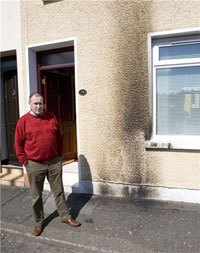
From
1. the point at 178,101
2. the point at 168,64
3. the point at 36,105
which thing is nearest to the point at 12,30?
the point at 36,105

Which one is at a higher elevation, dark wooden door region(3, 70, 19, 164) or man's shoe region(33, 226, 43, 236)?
dark wooden door region(3, 70, 19, 164)

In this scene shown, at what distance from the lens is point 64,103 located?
5410 mm

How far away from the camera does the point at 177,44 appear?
344 cm

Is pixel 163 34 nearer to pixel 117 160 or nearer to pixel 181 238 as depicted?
pixel 117 160

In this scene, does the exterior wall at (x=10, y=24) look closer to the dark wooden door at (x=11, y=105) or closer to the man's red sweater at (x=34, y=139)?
the dark wooden door at (x=11, y=105)

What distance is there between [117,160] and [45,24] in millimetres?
3066

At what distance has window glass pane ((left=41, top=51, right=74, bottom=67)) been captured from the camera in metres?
4.31

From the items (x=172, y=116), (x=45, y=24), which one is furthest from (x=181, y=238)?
(x=45, y=24)

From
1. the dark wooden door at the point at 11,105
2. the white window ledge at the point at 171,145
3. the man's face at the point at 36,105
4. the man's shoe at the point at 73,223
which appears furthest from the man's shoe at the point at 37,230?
the dark wooden door at the point at 11,105

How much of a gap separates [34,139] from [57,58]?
2.39 metres

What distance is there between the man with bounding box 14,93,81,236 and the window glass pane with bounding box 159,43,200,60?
89.8 inches

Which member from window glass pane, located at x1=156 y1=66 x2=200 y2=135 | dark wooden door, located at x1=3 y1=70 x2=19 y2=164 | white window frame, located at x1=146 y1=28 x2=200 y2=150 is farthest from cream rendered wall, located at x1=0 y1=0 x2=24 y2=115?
window glass pane, located at x1=156 y1=66 x2=200 y2=135

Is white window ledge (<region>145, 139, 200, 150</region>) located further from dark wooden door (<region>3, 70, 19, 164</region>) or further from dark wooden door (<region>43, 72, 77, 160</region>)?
dark wooden door (<region>3, 70, 19, 164</region>)

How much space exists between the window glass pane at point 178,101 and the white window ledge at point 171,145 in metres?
0.26
